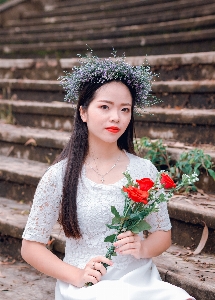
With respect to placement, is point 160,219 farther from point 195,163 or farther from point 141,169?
point 195,163

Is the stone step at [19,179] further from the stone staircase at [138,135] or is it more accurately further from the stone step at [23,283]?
the stone step at [23,283]

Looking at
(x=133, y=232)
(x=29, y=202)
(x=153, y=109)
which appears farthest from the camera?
(x=153, y=109)

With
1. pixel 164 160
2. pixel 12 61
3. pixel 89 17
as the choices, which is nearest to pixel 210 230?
pixel 164 160

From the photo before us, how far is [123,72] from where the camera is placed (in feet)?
6.34

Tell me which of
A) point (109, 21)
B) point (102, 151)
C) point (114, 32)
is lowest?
point (102, 151)

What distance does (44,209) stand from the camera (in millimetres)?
1954

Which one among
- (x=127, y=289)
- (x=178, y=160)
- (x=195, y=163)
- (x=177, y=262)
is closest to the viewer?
(x=127, y=289)

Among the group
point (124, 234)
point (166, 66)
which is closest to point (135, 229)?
point (124, 234)

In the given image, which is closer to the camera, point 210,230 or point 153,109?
point 210,230

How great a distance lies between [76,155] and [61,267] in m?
0.49

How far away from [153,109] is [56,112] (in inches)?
39.4

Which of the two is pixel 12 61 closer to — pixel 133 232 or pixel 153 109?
pixel 153 109

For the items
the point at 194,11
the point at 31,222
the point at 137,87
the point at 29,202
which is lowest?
the point at 29,202

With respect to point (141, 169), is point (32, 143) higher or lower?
lower
